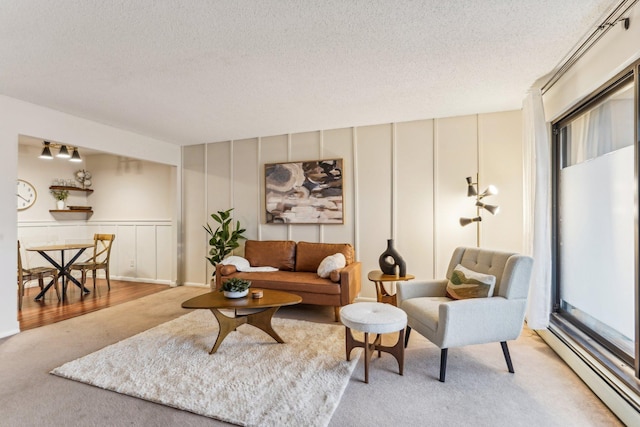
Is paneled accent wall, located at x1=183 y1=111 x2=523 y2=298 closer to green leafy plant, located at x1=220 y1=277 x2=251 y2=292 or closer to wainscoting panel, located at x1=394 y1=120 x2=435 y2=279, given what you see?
wainscoting panel, located at x1=394 y1=120 x2=435 y2=279

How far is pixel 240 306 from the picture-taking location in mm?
2619

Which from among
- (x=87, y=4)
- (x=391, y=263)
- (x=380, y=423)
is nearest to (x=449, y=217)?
(x=391, y=263)

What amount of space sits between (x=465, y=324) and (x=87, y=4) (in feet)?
10.6

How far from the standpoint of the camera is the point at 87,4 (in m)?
1.81

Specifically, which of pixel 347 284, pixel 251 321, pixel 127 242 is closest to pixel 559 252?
pixel 347 284

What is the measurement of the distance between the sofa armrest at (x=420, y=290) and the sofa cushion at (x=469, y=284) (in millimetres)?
110

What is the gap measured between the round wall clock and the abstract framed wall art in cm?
427

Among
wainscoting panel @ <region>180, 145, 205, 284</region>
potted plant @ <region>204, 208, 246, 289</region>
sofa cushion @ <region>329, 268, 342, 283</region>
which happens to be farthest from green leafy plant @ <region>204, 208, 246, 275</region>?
sofa cushion @ <region>329, 268, 342, 283</region>

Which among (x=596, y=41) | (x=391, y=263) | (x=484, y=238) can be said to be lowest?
(x=391, y=263)

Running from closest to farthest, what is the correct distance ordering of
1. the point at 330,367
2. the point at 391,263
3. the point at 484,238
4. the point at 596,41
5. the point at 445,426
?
the point at 445,426 → the point at 596,41 → the point at 330,367 → the point at 391,263 → the point at 484,238

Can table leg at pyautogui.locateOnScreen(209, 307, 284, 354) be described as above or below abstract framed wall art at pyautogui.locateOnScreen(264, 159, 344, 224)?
below

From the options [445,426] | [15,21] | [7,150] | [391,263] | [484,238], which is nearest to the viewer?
[445,426]

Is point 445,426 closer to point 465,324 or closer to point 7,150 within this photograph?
point 465,324

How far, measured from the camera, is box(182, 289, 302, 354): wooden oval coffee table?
2645mm
